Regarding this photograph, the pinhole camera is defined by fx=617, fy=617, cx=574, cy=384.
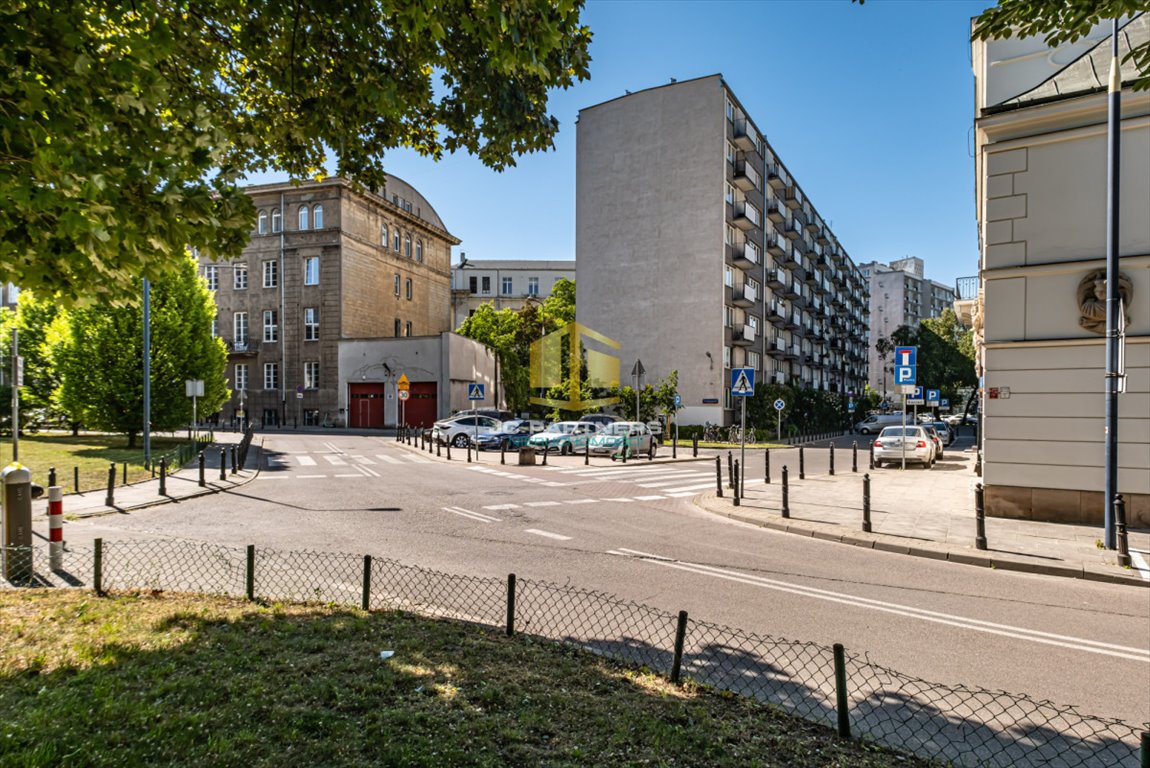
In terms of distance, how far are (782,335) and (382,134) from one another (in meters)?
51.9

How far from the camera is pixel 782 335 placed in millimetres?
55094

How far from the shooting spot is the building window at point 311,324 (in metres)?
48.1

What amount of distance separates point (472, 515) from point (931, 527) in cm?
860

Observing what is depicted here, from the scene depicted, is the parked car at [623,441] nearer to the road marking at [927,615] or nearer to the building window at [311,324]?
the road marking at [927,615]

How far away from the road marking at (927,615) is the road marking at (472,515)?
4334 mm

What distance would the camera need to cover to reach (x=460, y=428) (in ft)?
108

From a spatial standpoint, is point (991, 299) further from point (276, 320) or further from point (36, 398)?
point (276, 320)

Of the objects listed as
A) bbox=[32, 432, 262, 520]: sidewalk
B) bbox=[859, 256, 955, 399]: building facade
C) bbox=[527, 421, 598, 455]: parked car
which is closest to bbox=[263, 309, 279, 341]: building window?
→ bbox=[527, 421, 598, 455]: parked car

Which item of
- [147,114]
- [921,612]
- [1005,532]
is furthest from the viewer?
[1005,532]

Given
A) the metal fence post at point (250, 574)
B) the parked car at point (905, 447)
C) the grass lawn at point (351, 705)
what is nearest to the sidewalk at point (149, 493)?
the metal fence post at point (250, 574)

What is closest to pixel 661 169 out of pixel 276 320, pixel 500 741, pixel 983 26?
pixel 276 320

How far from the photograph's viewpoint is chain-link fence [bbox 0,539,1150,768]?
4078 millimetres

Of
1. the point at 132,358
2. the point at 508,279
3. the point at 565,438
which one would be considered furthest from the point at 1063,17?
the point at 508,279

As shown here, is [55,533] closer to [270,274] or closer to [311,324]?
Result: [311,324]
